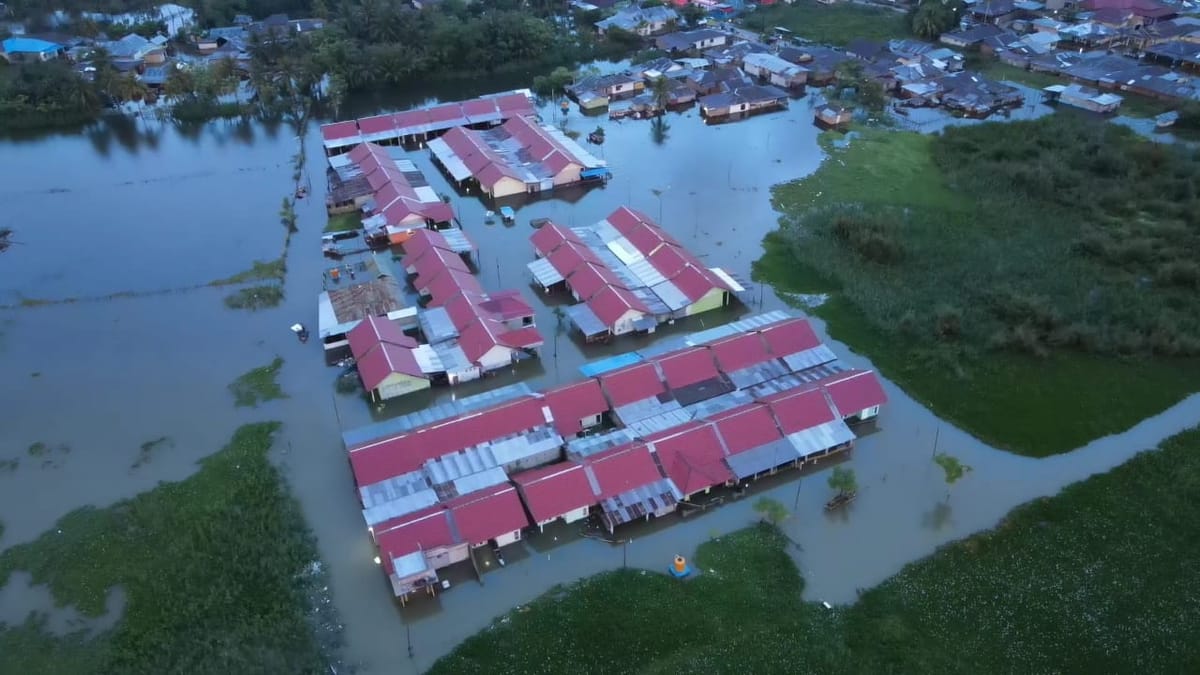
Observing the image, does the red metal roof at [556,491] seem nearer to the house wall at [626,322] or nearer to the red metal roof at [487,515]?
the red metal roof at [487,515]

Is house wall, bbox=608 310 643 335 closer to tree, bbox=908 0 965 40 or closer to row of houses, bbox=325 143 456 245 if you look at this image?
row of houses, bbox=325 143 456 245

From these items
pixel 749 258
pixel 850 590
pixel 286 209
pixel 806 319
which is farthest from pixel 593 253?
pixel 850 590

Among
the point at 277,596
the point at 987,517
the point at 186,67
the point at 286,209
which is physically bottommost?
the point at 987,517

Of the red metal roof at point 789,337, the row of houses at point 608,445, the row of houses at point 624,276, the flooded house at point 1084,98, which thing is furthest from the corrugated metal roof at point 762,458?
the flooded house at point 1084,98

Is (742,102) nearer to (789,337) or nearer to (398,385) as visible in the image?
(789,337)

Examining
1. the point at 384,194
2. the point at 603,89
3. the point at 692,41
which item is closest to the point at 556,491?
the point at 384,194

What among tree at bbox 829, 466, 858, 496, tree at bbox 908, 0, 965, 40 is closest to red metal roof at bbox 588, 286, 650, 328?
tree at bbox 829, 466, 858, 496

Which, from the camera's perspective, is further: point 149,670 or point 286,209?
point 286,209

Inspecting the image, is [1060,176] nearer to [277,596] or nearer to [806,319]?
[806,319]
